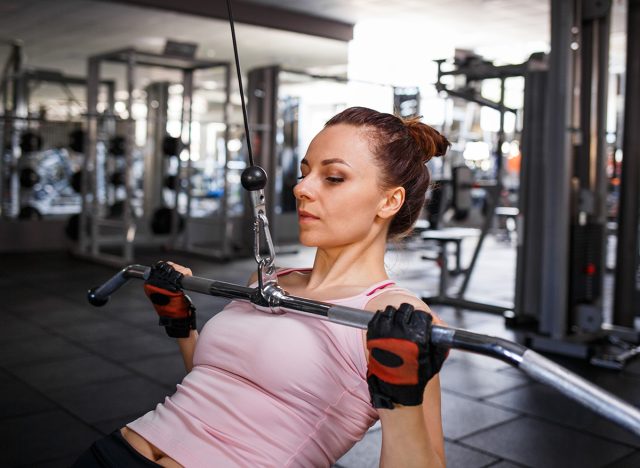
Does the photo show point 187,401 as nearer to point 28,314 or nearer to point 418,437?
point 418,437

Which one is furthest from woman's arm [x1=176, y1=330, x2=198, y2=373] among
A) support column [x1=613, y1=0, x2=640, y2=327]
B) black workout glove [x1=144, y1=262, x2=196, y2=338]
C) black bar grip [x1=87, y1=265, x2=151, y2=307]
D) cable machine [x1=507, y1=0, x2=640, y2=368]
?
support column [x1=613, y1=0, x2=640, y2=327]

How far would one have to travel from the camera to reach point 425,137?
1154 mm

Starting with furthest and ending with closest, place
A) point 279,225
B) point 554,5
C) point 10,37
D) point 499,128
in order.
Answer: point 10,37 < point 279,225 < point 499,128 < point 554,5

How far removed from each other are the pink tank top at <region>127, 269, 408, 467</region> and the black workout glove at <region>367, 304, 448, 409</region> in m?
Answer: 0.17

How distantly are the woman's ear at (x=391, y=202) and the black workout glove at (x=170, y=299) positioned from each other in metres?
0.34

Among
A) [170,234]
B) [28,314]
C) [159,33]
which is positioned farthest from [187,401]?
[159,33]

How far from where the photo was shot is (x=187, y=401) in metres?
1.03

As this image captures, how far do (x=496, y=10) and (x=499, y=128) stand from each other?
3525mm

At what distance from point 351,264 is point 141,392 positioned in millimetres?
1745

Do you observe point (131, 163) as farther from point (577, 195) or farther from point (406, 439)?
point (406, 439)

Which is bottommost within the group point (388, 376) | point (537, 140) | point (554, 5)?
point (388, 376)

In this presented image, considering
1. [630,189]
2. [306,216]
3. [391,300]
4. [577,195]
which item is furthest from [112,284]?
[630,189]

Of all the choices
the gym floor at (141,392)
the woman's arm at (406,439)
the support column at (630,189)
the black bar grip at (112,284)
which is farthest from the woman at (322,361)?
the support column at (630,189)

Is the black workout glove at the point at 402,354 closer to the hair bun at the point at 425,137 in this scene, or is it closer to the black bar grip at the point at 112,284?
the hair bun at the point at 425,137
